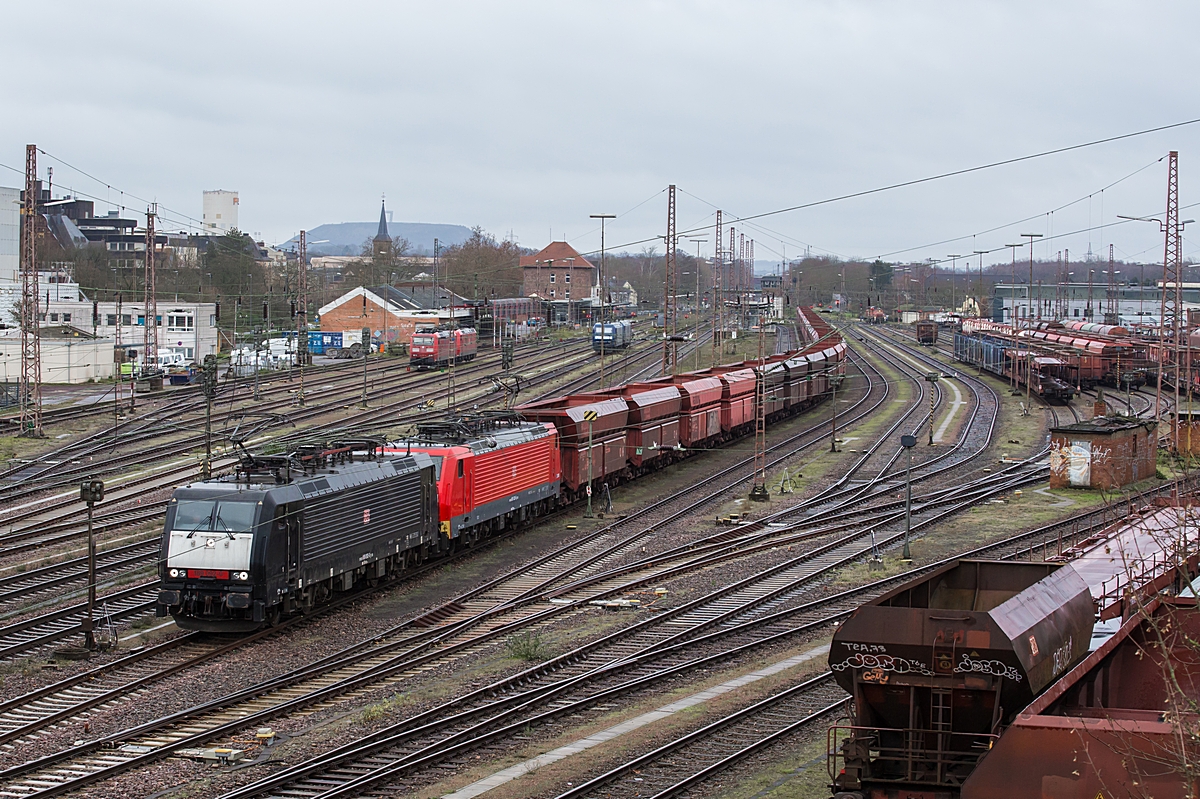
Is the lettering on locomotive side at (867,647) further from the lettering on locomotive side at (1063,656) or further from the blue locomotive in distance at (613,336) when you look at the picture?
the blue locomotive in distance at (613,336)

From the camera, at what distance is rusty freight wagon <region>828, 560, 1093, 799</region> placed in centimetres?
1334

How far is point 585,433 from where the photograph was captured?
132 feet

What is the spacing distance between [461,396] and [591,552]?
36.0 m

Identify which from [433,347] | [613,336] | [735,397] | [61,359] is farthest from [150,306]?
[735,397]

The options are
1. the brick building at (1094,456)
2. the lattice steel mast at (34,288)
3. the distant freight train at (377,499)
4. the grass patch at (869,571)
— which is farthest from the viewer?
the lattice steel mast at (34,288)

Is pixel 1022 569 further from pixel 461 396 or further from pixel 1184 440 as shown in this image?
pixel 461 396

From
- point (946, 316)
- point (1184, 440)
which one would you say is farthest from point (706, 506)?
point (946, 316)

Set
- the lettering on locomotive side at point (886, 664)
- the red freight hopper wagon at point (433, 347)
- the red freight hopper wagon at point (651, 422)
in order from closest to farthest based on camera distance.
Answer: the lettering on locomotive side at point (886, 664), the red freight hopper wagon at point (651, 422), the red freight hopper wagon at point (433, 347)

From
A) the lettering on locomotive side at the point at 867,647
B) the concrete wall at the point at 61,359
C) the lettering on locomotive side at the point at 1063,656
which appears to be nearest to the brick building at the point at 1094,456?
the lettering on locomotive side at the point at 1063,656

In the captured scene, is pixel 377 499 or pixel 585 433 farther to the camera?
pixel 585 433

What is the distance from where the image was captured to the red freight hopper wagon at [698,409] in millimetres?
50812

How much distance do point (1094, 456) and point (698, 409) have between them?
1553cm

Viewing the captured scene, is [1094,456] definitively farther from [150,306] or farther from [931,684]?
[150,306]

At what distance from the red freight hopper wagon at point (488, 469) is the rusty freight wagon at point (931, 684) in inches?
729
